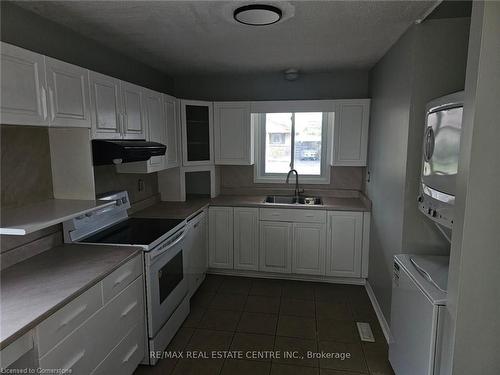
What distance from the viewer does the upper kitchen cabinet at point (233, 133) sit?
11.9 feet

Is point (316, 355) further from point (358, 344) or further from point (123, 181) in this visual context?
point (123, 181)

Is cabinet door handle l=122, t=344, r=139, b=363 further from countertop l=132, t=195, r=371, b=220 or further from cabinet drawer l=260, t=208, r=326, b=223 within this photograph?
cabinet drawer l=260, t=208, r=326, b=223

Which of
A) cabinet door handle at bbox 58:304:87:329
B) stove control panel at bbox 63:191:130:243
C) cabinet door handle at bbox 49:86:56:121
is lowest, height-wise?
cabinet door handle at bbox 58:304:87:329

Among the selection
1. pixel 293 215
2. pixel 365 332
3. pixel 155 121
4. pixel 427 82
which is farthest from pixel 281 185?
pixel 427 82

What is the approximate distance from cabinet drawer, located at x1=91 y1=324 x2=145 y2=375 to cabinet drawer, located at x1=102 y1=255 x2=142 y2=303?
32 cm

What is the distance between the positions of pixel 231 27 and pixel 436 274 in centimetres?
200

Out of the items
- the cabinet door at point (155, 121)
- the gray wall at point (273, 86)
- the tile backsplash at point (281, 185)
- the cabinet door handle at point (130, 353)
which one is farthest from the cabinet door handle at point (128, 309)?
the gray wall at point (273, 86)

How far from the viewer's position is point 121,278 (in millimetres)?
1888

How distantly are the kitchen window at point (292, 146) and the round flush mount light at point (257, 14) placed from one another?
6.27 ft

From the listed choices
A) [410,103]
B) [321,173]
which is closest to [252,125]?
[321,173]

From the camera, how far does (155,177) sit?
3.54 meters

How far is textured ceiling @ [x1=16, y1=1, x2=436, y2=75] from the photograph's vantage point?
1.86 m

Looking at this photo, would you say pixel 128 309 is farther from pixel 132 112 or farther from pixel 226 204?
pixel 226 204

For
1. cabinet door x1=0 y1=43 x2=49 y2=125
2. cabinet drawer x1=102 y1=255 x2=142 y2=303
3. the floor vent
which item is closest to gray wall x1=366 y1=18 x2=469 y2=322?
the floor vent
